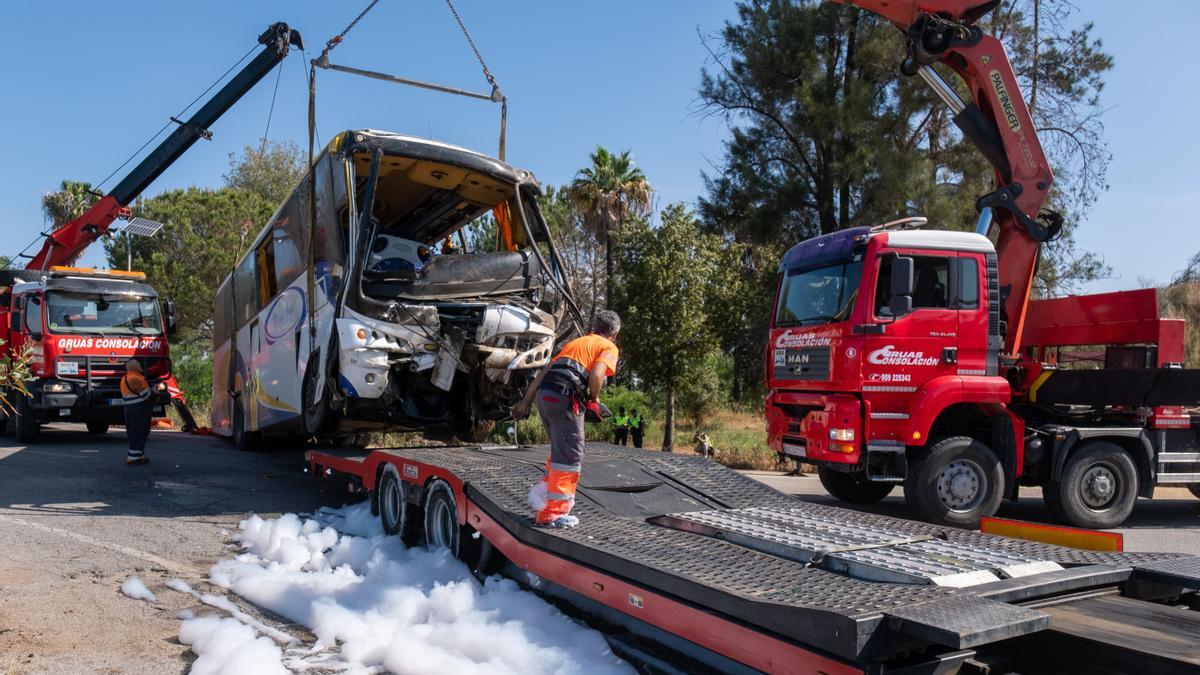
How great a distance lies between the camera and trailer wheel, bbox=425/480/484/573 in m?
6.22

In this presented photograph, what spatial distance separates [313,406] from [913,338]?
5.79m

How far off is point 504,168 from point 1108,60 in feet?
62.6

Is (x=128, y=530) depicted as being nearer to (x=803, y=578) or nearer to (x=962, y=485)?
(x=803, y=578)

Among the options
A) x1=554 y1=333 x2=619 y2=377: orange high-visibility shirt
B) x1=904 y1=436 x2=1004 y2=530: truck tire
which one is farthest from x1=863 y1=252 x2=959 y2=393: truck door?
x1=554 y1=333 x2=619 y2=377: orange high-visibility shirt

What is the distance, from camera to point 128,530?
7812 mm

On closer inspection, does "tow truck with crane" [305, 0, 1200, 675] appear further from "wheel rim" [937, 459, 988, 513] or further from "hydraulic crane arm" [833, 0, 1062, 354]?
"hydraulic crane arm" [833, 0, 1062, 354]

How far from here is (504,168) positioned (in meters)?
8.84

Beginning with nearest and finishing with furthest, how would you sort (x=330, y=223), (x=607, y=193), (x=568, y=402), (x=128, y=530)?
(x=568, y=402), (x=128, y=530), (x=330, y=223), (x=607, y=193)

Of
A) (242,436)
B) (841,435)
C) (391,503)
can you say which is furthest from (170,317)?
(841,435)

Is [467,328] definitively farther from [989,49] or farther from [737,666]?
[989,49]

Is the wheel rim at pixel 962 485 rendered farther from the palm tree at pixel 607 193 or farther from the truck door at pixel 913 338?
the palm tree at pixel 607 193

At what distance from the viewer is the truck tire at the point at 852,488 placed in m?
10.4

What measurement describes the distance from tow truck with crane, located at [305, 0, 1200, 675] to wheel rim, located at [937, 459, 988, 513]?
3136 millimetres

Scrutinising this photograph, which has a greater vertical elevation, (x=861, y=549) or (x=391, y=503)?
(x=861, y=549)
